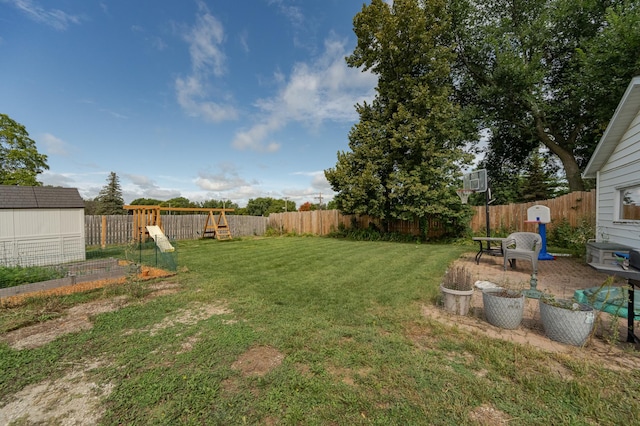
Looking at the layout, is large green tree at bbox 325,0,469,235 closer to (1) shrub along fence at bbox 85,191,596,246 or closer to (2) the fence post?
(1) shrub along fence at bbox 85,191,596,246

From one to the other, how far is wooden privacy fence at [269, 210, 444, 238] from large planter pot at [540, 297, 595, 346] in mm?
10321

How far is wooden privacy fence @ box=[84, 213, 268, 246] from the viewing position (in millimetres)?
11812

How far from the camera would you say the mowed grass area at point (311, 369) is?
178cm

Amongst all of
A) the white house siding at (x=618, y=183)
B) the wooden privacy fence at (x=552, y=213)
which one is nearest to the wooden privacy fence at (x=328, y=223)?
the wooden privacy fence at (x=552, y=213)

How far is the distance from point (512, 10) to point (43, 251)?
21.6m

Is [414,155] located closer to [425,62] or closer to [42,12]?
[425,62]

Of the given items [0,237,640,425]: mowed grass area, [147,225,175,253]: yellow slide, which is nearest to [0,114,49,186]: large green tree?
[147,225,175,253]: yellow slide

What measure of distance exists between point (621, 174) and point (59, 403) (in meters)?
10.1

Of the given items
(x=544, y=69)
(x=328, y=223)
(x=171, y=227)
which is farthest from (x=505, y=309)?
(x=171, y=227)

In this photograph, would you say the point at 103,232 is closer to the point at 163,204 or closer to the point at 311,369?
the point at 311,369

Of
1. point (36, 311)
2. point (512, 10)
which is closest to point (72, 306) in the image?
point (36, 311)

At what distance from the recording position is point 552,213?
10.4 m

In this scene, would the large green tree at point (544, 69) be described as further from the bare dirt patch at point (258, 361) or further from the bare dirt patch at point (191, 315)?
the bare dirt patch at point (191, 315)

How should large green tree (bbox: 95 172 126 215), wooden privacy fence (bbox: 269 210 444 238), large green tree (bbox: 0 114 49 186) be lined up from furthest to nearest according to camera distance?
large green tree (bbox: 95 172 126 215) < large green tree (bbox: 0 114 49 186) < wooden privacy fence (bbox: 269 210 444 238)
